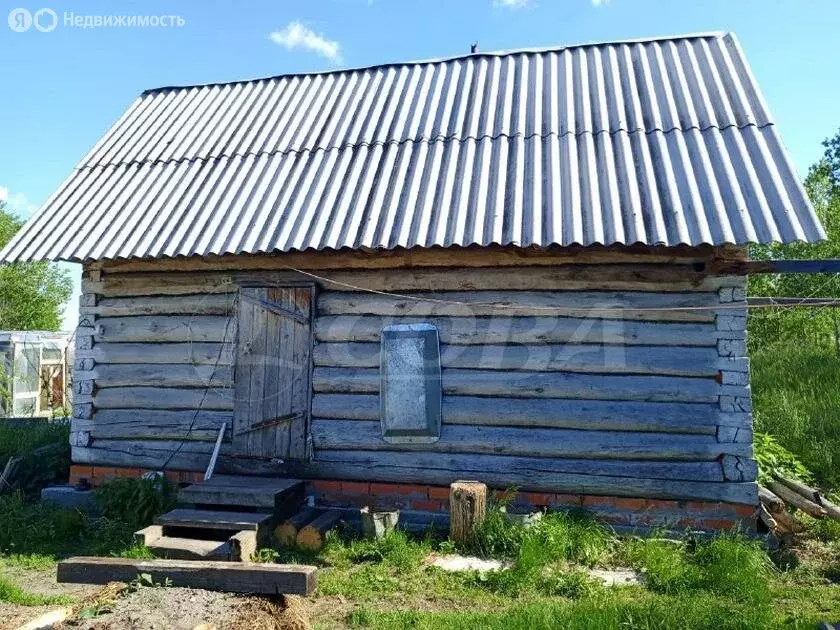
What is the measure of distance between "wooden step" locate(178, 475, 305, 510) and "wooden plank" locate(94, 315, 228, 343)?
5.38 ft

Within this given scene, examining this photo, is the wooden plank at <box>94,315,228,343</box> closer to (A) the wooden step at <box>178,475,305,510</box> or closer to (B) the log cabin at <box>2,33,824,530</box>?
(B) the log cabin at <box>2,33,824,530</box>

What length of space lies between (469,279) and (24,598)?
180 inches

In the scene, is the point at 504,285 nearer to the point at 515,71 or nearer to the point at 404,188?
the point at 404,188

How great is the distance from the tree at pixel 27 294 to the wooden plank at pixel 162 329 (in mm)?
26106

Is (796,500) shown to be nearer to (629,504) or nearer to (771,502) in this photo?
(771,502)

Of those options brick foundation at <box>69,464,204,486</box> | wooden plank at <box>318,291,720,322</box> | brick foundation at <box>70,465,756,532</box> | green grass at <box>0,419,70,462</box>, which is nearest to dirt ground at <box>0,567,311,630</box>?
brick foundation at <box>70,465,756,532</box>

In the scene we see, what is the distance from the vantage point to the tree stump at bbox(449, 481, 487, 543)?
601 centimetres

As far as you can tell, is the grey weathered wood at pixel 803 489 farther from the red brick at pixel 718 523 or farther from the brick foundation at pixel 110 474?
the brick foundation at pixel 110 474

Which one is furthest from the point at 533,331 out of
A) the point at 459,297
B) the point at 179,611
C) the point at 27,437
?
the point at 27,437

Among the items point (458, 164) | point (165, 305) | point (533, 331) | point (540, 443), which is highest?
point (458, 164)

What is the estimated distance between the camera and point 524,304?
6.70m

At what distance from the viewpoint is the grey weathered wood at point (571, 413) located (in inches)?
247

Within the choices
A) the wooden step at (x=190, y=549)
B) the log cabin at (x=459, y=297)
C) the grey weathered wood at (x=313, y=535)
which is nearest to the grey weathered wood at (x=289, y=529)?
the grey weathered wood at (x=313, y=535)

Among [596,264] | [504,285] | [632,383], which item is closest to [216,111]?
[504,285]
